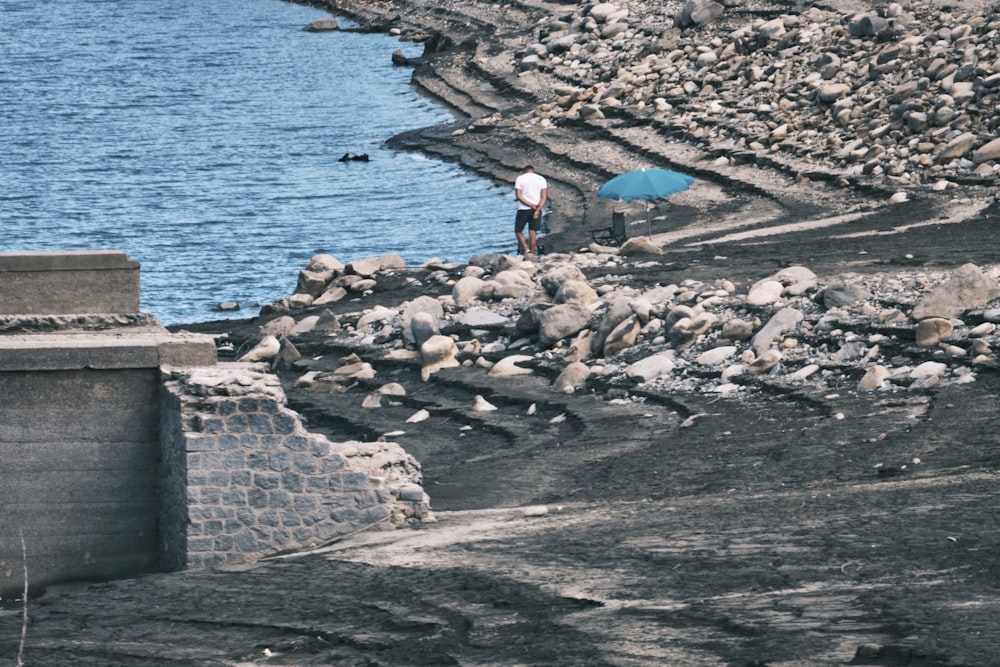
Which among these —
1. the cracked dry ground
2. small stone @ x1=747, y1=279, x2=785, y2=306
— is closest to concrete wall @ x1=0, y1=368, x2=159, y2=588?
the cracked dry ground

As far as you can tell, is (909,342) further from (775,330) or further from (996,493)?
(996,493)

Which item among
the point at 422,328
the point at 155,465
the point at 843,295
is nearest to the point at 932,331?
the point at 843,295

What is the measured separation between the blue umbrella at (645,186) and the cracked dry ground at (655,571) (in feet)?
32.1

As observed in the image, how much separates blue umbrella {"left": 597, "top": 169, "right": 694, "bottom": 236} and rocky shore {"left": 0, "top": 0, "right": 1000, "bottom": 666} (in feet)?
3.37

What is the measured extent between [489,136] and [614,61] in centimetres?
401

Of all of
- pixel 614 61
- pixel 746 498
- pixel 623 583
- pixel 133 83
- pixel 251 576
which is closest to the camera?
pixel 623 583

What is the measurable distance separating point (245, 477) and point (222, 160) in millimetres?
34466

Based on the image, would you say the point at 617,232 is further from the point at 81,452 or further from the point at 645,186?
the point at 81,452

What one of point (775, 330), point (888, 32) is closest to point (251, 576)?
point (775, 330)

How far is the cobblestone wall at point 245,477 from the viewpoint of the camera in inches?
462

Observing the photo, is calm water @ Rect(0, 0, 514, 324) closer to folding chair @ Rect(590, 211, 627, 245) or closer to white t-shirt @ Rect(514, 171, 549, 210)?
folding chair @ Rect(590, 211, 627, 245)

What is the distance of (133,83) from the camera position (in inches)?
2373

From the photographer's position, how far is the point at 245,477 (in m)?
11.9

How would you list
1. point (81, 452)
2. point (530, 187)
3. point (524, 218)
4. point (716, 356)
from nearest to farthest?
point (81, 452) < point (716, 356) < point (530, 187) < point (524, 218)
